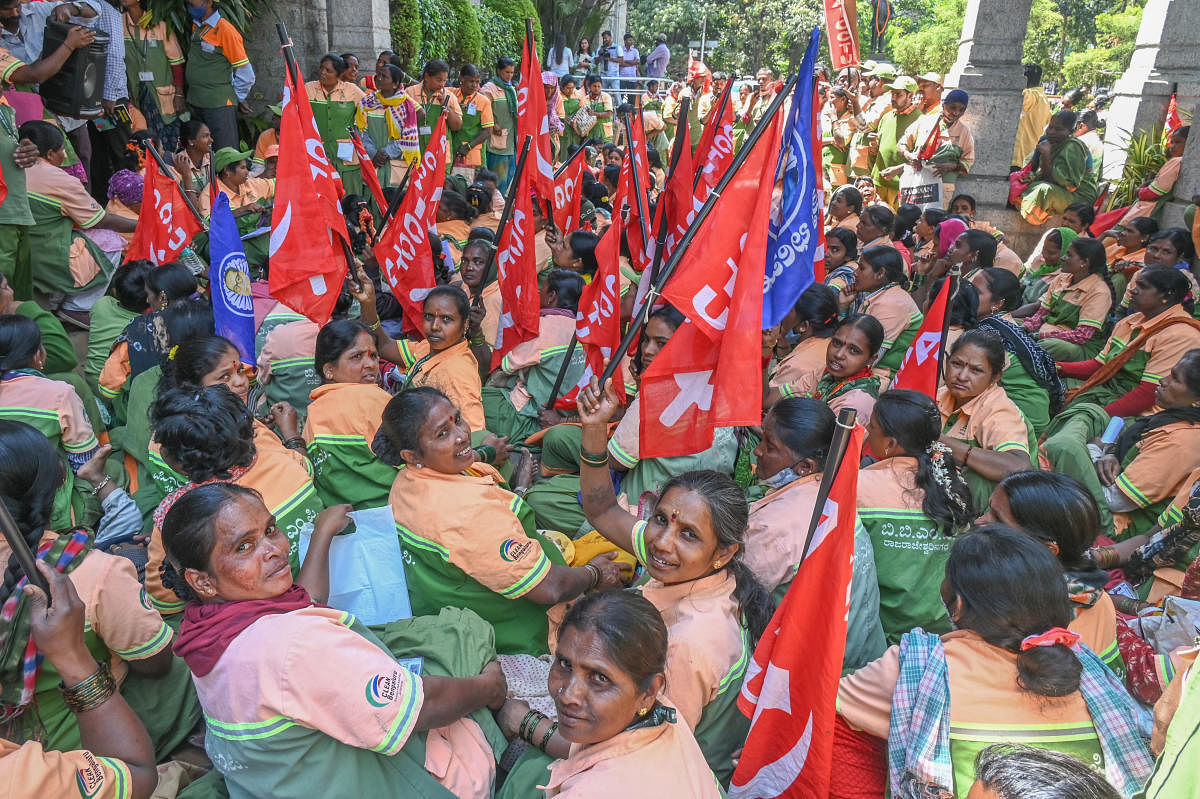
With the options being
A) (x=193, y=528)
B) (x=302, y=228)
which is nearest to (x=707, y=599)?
(x=193, y=528)

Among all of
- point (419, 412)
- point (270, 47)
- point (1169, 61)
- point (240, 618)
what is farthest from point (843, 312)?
point (270, 47)

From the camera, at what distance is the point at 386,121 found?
31.4 feet

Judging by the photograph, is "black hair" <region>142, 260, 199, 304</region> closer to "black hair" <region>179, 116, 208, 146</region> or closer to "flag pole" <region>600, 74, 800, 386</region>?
"flag pole" <region>600, 74, 800, 386</region>

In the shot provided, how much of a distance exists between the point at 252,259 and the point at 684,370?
5198mm

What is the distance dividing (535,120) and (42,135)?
344 centimetres

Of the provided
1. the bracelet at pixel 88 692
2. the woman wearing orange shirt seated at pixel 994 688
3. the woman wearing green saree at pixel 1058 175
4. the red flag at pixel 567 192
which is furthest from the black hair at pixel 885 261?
the bracelet at pixel 88 692

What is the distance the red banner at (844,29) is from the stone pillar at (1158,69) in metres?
4.21

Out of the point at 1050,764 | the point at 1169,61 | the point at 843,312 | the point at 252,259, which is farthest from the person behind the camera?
the point at 1169,61

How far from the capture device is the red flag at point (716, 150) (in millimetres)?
5020

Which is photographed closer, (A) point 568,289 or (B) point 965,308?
(B) point 965,308

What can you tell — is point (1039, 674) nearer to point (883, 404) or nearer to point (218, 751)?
point (883, 404)

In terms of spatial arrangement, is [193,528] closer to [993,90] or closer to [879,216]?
[879,216]

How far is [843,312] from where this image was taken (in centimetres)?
614

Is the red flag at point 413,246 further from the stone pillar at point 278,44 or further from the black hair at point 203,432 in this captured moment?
the stone pillar at point 278,44
